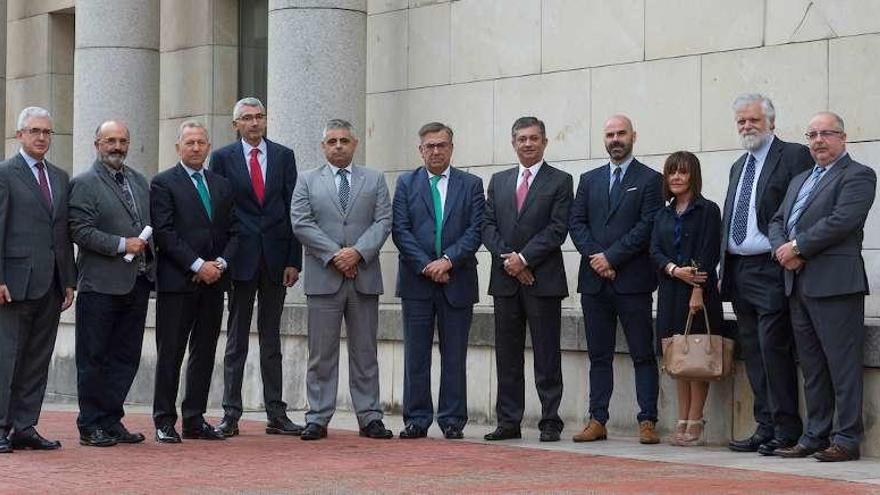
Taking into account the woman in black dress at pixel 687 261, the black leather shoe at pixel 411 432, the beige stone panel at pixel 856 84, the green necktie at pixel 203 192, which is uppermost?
the beige stone panel at pixel 856 84

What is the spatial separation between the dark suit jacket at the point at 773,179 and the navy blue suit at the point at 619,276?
0.64 metres

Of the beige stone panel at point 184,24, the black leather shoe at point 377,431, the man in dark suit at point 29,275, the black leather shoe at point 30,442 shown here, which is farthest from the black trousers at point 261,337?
the beige stone panel at point 184,24

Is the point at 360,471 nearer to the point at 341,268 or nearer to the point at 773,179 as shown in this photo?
the point at 341,268

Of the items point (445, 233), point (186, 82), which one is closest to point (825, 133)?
point (445, 233)

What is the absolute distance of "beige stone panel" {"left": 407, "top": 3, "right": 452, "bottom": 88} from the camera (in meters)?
16.0

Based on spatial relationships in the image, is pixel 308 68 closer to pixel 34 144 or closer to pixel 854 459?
pixel 34 144

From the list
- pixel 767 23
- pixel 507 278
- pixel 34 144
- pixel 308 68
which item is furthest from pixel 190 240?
pixel 767 23

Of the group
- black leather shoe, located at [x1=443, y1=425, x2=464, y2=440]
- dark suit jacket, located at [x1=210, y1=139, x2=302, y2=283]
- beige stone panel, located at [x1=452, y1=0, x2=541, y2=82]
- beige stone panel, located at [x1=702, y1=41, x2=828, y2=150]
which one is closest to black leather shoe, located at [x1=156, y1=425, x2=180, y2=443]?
dark suit jacket, located at [x1=210, y1=139, x2=302, y2=283]

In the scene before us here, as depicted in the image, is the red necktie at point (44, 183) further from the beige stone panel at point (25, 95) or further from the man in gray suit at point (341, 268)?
the beige stone panel at point (25, 95)

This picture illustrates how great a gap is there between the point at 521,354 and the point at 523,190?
1.15m

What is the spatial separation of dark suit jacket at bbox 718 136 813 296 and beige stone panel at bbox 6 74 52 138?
464 inches

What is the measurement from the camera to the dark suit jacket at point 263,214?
12930 millimetres

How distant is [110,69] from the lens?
18578 mm

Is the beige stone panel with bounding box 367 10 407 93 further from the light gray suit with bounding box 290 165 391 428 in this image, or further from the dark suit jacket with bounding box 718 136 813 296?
the dark suit jacket with bounding box 718 136 813 296
